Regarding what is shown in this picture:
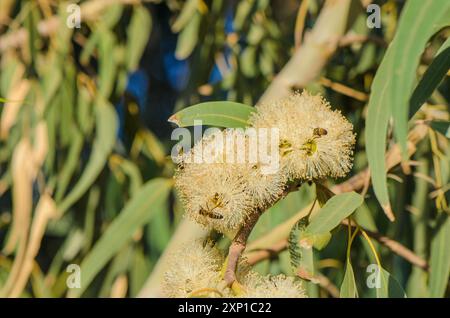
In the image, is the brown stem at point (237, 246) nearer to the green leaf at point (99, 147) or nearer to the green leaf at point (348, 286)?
the green leaf at point (348, 286)

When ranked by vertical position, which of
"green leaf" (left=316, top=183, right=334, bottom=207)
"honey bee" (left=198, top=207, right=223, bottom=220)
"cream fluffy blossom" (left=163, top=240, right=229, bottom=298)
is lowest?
"cream fluffy blossom" (left=163, top=240, right=229, bottom=298)

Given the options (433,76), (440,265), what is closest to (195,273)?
(433,76)

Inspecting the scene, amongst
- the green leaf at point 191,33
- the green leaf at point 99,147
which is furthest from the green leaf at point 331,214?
the green leaf at point 191,33

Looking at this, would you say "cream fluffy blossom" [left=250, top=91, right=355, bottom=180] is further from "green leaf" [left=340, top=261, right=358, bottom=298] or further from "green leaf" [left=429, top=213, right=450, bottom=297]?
"green leaf" [left=429, top=213, right=450, bottom=297]

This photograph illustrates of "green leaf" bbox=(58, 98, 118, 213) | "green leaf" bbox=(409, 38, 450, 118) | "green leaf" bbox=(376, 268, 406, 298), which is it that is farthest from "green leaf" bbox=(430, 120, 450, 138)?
"green leaf" bbox=(58, 98, 118, 213)

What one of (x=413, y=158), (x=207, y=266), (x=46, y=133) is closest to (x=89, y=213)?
(x=46, y=133)

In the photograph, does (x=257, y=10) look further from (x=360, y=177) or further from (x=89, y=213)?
(x=360, y=177)
